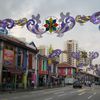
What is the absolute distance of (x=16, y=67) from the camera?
202 feet

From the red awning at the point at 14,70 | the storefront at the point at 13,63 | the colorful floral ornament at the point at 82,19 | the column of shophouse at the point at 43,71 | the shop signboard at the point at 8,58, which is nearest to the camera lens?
the colorful floral ornament at the point at 82,19

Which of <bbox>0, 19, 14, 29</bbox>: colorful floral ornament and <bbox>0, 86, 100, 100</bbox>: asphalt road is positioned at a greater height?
<bbox>0, 19, 14, 29</bbox>: colorful floral ornament

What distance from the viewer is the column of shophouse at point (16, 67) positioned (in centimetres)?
5697

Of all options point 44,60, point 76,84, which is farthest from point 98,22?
point 44,60

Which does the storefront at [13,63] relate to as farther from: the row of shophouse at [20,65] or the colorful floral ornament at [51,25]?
the colorful floral ornament at [51,25]

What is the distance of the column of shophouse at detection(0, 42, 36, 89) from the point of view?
56969 mm

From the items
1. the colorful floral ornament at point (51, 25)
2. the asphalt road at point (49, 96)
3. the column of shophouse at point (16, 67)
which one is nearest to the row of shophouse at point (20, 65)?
the column of shophouse at point (16, 67)

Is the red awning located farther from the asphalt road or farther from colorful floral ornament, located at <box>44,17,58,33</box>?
colorful floral ornament, located at <box>44,17,58,33</box>

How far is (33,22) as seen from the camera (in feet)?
103

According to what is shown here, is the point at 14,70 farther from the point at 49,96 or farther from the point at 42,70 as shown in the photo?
the point at 49,96

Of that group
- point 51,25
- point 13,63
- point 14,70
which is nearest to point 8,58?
point 14,70

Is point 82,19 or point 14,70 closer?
point 82,19

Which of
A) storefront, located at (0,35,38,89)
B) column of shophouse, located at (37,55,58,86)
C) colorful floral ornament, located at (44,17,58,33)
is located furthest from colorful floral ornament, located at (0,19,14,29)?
column of shophouse, located at (37,55,58,86)

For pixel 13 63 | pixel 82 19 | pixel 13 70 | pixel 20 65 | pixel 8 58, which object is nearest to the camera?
pixel 82 19
